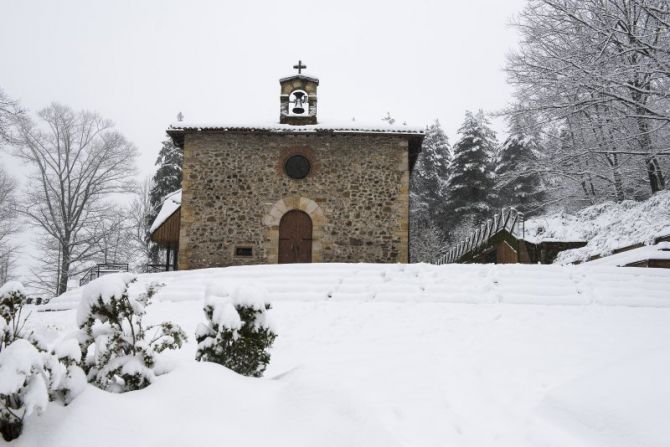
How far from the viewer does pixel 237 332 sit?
4648 mm

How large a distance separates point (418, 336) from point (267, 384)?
3.77 meters

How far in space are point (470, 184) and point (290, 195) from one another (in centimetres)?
2057

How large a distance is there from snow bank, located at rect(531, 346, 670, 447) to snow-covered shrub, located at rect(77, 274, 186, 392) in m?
3.29

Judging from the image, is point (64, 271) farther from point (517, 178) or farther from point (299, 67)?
point (517, 178)

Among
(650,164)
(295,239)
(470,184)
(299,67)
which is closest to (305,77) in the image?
(299,67)

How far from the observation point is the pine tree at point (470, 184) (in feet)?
108

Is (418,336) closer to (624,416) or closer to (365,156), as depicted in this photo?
(624,416)

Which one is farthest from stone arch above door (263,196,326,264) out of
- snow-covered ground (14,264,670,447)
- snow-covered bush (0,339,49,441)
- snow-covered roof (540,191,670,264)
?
snow-covered bush (0,339,49,441)

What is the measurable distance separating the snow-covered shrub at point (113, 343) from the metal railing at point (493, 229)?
46.1 feet

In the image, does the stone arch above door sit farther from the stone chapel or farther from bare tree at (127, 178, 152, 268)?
bare tree at (127, 178, 152, 268)

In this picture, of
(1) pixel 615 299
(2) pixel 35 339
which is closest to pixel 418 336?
(1) pixel 615 299

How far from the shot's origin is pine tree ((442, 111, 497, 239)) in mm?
32906

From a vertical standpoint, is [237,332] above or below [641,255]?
below

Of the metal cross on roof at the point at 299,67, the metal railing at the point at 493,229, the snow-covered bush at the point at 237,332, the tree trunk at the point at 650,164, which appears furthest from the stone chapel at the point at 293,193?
the snow-covered bush at the point at 237,332
